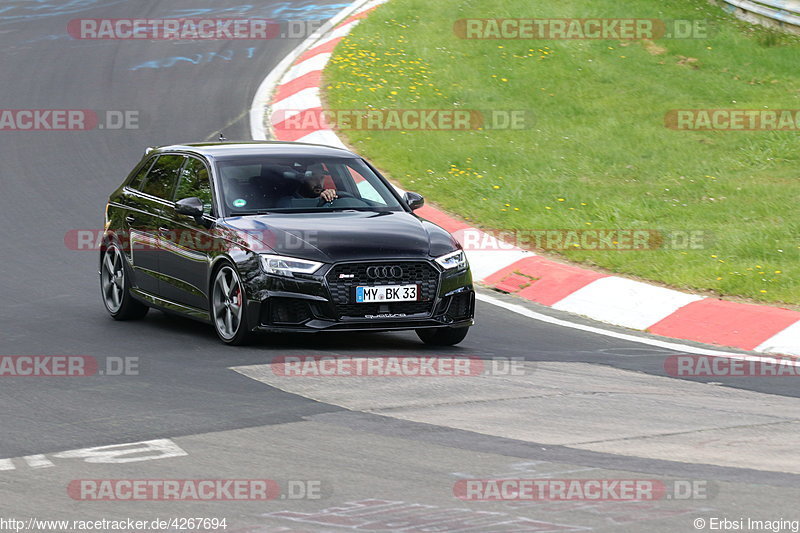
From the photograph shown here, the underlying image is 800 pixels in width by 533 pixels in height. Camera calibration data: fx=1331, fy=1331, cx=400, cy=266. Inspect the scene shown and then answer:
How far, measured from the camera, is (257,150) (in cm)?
1120

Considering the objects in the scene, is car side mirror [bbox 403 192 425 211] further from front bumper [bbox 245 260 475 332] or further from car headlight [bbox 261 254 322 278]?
car headlight [bbox 261 254 322 278]

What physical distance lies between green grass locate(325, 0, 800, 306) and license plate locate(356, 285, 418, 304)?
3.43 meters

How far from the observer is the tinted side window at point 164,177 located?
11414 millimetres

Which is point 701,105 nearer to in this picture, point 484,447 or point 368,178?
point 368,178

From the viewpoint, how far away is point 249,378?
889 cm

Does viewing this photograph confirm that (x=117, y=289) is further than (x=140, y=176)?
No

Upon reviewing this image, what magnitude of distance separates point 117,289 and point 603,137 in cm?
803

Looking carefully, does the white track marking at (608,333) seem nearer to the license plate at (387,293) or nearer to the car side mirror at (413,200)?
the car side mirror at (413,200)

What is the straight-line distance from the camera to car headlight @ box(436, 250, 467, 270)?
1010 cm

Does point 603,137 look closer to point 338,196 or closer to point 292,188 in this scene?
point 338,196

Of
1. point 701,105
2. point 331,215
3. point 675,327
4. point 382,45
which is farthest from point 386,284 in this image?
point 382,45

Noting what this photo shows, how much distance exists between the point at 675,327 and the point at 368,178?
9.50ft

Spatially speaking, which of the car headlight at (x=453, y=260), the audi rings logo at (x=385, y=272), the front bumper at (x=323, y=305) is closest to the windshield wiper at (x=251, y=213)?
the front bumper at (x=323, y=305)

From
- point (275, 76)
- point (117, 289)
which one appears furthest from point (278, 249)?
point (275, 76)
